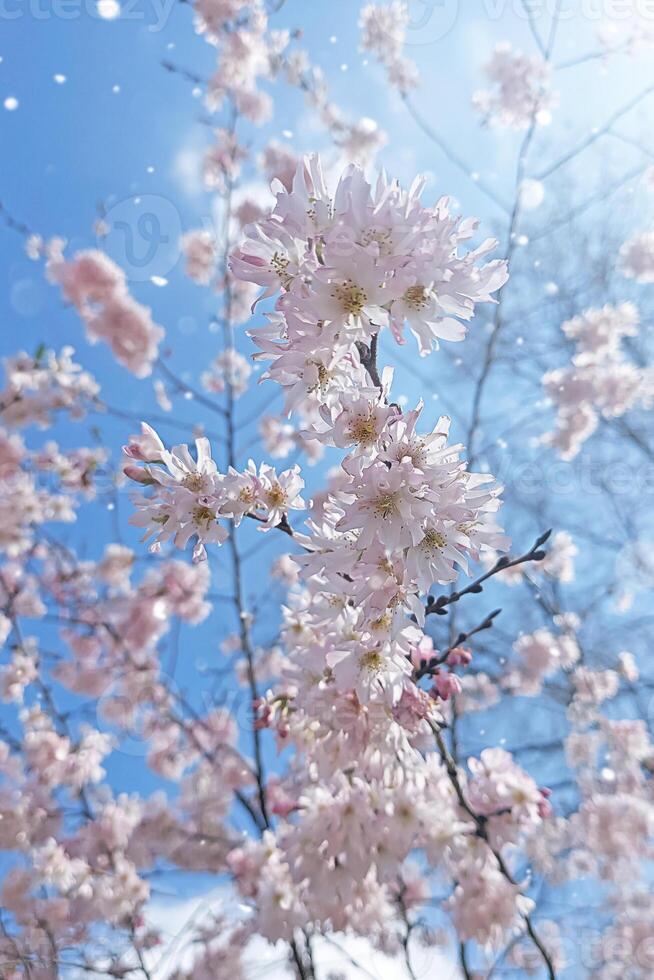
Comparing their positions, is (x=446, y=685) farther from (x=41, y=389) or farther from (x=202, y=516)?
(x=41, y=389)

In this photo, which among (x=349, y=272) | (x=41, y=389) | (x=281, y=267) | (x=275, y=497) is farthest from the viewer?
(x=41, y=389)

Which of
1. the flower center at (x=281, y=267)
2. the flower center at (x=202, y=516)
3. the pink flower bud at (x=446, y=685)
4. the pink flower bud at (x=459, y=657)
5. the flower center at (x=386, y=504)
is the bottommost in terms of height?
the pink flower bud at (x=446, y=685)

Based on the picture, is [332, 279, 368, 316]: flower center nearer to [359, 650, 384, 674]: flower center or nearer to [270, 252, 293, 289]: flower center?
[270, 252, 293, 289]: flower center

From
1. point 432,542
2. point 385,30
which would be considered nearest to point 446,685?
point 432,542

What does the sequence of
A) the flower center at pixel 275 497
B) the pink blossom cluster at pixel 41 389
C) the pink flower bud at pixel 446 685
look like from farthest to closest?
1. the pink blossom cluster at pixel 41 389
2. the pink flower bud at pixel 446 685
3. the flower center at pixel 275 497

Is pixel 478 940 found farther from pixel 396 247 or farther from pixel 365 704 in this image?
pixel 396 247

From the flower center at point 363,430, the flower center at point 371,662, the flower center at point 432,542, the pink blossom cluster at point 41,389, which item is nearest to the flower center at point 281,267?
the flower center at point 363,430

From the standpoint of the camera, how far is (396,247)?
3.27 feet

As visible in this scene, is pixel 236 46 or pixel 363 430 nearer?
pixel 363 430

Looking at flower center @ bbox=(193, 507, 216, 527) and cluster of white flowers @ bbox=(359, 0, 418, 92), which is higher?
cluster of white flowers @ bbox=(359, 0, 418, 92)

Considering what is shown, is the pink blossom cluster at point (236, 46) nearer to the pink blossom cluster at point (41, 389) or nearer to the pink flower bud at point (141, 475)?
the pink blossom cluster at point (41, 389)

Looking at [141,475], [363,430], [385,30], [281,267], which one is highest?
[385,30]

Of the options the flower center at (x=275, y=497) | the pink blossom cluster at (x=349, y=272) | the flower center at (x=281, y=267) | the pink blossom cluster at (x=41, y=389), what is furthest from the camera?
the pink blossom cluster at (x=41, y=389)

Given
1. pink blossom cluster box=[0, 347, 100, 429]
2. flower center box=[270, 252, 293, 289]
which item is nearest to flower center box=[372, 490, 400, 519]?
flower center box=[270, 252, 293, 289]
